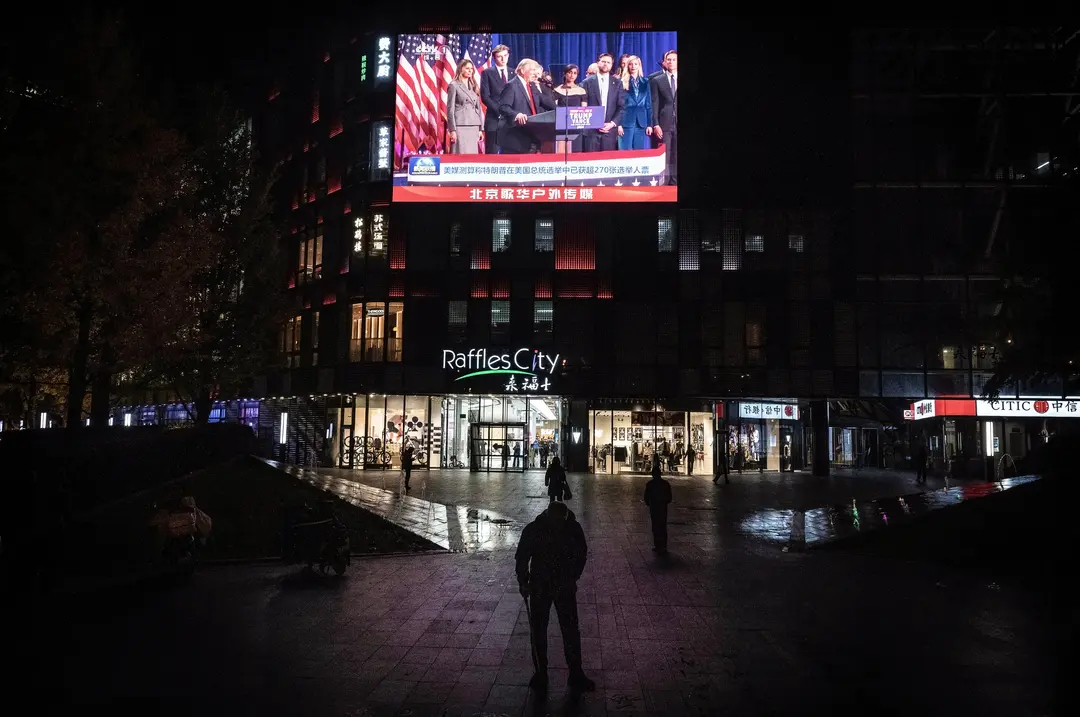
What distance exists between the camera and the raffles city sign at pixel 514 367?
119 feet

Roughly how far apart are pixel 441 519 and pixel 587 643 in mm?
10509

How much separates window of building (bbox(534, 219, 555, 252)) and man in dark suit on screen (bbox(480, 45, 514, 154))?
509 centimetres

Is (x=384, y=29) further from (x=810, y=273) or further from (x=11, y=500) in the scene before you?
(x=11, y=500)

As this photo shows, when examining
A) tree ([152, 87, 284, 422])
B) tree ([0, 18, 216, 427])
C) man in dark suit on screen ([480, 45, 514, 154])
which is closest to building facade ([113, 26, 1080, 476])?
man in dark suit on screen ([480, 45, 514, 154])

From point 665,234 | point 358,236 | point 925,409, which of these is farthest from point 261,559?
point 925,409

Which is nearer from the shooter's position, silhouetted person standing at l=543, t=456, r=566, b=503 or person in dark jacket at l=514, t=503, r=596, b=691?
person in dark jacket at l=514, t=503, r=596, b=691

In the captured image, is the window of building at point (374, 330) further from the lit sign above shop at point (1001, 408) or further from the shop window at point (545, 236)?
the lit sign above shop at point (1001, 408)

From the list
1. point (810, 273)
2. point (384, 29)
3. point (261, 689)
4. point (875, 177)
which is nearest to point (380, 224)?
point (384, 29)

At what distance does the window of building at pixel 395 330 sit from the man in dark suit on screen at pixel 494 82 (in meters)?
9.63

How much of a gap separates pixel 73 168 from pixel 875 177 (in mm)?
35022

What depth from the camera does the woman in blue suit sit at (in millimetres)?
36406

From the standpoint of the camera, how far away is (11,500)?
9.92 m

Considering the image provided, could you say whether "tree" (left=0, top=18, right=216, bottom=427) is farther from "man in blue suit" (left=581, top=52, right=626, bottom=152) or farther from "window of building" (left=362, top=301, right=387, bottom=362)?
"man in blue suit" (left=581, top=52, right=626, bottom=152)

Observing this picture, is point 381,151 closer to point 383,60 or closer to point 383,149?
point 383,149
